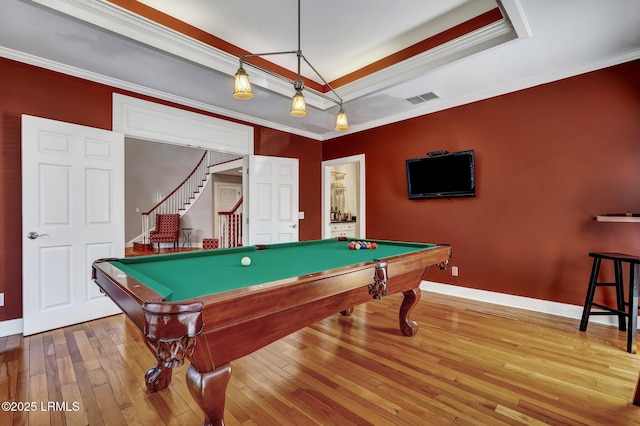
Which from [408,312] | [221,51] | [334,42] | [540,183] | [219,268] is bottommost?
[408,312]

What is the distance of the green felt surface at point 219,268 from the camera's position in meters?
1.28

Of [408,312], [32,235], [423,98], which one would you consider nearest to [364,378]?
[408,312]

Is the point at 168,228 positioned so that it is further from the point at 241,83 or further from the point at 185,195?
the point at 241,83

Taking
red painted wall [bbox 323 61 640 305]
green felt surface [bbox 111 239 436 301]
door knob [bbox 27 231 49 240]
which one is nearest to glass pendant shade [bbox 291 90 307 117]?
green felt surface [bbox 111 239 436 301]

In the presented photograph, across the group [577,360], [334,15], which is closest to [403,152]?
[334,15]

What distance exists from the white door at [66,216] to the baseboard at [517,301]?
3962mm

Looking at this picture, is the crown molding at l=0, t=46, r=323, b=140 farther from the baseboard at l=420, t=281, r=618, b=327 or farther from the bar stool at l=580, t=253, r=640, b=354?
the bar stool at l=580, t=253, r=640, b=354

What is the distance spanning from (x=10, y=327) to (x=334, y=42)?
410 cm

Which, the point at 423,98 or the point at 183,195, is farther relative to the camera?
the point at 183,195

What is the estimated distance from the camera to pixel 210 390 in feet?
3.78

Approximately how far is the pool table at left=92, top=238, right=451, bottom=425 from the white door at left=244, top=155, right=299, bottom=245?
229cm

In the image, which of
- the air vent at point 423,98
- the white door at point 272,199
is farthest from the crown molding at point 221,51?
the white door at point 272,199

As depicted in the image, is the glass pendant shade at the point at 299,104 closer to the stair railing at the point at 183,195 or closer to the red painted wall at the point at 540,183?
the red painted wall at the point at 540,183

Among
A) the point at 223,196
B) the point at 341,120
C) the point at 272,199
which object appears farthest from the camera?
the point at 223,196
